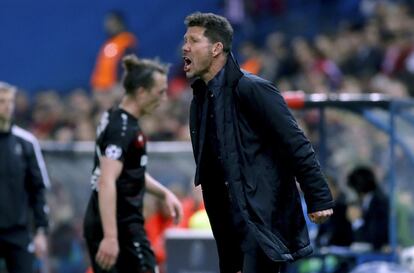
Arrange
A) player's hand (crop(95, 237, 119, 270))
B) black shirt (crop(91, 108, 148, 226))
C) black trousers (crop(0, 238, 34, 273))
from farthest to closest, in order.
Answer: black trousers (crop(0, 238, 34, 273))
black shirt (crop(91, 108, 148, 226))
player's hand (crop(95, 237, 119, 270))

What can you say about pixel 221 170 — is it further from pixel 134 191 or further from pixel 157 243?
pixel 157 243

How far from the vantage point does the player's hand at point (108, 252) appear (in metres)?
7.97

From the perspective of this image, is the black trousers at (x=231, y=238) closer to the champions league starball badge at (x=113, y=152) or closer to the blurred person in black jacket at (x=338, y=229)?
the champions league starball badge at (x=113, y=152)

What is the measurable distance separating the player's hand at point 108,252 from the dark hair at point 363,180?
3.53m

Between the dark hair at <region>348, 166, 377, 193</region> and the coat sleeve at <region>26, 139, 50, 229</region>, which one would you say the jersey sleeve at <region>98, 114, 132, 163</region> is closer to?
the coat sleeve at <region>26, 139, 50, 229</region>

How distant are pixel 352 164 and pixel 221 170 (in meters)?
5.35

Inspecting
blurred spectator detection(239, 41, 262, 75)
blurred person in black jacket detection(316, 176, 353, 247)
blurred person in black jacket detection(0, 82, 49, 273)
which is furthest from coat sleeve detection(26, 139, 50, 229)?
blurred spectator detection(239, 41, 262, 75)

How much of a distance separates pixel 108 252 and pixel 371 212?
12.0ft

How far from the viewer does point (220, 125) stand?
6.64m

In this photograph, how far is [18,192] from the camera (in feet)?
32.8

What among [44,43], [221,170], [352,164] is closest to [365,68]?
[352,164]

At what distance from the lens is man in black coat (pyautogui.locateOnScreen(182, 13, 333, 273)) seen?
21.5 ft

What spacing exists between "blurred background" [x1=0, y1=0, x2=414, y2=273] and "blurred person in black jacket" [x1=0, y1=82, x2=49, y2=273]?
5.53 ft

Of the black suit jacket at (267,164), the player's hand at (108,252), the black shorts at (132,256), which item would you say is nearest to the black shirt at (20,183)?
the black shorts at (132,256)
